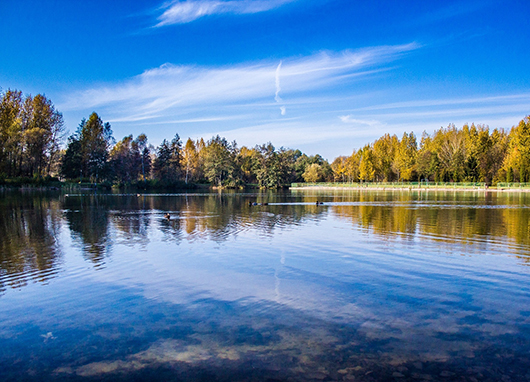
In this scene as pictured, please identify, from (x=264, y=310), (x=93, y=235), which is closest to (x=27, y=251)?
(x=93, y=235)

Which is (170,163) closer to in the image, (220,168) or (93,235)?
(220,168)

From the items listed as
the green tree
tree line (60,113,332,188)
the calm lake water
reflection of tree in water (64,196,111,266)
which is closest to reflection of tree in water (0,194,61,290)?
the calm lake water

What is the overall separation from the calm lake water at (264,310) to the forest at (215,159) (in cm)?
6361

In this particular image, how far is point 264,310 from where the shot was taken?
7.78 m

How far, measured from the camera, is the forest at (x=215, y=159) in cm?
7012

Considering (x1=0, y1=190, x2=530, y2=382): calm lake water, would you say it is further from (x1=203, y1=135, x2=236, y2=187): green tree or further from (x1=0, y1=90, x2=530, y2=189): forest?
(x1=203, y1=135, x2=236, y2=187): green tree

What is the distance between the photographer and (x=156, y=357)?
19.0ft

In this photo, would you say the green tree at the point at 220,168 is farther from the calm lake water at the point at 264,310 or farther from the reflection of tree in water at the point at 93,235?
the calm lake water at the point at 264,310

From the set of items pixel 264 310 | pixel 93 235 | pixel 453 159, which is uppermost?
pixel 453 159

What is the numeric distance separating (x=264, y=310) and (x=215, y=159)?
99915 mm

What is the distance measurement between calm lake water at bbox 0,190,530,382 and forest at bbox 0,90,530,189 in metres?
63.6

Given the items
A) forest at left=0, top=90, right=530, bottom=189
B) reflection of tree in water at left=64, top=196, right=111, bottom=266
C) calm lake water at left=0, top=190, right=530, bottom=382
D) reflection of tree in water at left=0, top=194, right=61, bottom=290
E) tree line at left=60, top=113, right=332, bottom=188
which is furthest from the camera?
tree line at left=60, top=113, right=332, bottom=188

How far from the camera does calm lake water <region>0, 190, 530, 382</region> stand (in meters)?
5.54

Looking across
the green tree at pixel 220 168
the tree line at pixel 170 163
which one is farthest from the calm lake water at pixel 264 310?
the green tree at pixel 220 168
